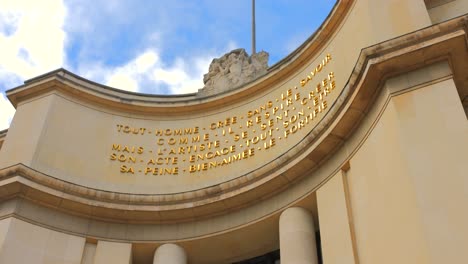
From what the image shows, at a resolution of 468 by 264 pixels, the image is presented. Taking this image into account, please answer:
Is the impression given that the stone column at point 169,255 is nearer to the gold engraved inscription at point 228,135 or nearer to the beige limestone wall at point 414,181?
the gold engraved inscription at point 228,135

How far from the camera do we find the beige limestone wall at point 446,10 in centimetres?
1642

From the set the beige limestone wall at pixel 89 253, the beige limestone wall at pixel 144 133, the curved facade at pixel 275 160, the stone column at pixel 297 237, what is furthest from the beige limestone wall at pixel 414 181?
the beige limestone wall at pixel 89 253

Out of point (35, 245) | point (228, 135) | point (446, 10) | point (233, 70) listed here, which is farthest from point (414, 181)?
point (233, 70)

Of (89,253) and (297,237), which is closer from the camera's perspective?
(297,237)

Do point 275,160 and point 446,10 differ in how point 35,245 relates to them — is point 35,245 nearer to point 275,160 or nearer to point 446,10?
point 275,160

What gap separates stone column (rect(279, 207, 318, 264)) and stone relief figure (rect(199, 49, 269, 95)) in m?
6.29

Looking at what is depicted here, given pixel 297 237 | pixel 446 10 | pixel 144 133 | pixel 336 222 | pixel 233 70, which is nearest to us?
pixel 336 222

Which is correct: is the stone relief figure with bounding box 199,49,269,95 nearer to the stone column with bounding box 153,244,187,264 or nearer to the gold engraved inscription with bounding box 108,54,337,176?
the gold engraved inscription with bounding box 108,54,337,176

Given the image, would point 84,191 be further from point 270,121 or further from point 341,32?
point 341,32

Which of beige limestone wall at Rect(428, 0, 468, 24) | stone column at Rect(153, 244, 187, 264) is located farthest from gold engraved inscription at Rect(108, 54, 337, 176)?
beige limestone wall at Rect(428, 0, 468, 24)

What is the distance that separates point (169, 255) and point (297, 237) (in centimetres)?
386

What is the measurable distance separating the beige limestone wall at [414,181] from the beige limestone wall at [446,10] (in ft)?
11.5

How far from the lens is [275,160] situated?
16766mm

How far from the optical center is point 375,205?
1354cm
